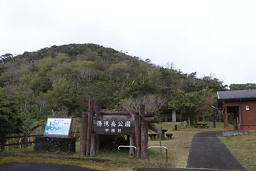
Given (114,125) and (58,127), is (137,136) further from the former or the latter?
(58,127)

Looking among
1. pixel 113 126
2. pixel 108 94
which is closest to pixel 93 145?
pixel 113 126

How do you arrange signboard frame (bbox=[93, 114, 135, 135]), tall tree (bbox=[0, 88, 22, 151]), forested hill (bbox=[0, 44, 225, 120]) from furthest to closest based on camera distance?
forested hill (bbox=[0, 44, 225, 120]), tall tree (bbox=[0, 88, 22, 151]), signboard frame (bbox=[93, 114, 135, 135])

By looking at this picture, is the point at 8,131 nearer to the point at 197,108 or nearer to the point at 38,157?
the point at 38,157

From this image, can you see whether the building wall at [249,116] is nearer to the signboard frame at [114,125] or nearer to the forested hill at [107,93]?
the forested hill at [107,93]

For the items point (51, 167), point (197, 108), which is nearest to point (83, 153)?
point (51, 167)

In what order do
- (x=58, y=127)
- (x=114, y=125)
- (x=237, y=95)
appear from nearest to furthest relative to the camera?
1. (x=114, y=125)
2. (x=58, y=127)
3. (x=237, y=95)

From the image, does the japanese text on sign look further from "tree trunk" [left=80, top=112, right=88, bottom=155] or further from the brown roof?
the brown roof

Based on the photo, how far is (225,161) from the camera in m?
8.54

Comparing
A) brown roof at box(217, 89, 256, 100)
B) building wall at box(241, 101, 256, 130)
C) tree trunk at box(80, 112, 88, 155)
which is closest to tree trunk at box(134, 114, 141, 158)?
tree trunk at box(80, 112, 88, 155)

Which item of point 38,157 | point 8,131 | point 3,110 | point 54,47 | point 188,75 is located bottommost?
point 38,157

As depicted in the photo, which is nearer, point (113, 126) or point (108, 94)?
point (113, 126)

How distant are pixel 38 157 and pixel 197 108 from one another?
32.1 meters

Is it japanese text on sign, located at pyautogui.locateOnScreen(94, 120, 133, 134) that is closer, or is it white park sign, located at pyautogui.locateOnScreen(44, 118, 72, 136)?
japanese text on sign, located at pyautogui.locateOnScreen(94, 120, 133, 134)

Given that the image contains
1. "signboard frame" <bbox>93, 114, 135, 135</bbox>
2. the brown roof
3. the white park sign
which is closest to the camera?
"signboard frame" <bbox>93, 114, 135, 135</bbox>
